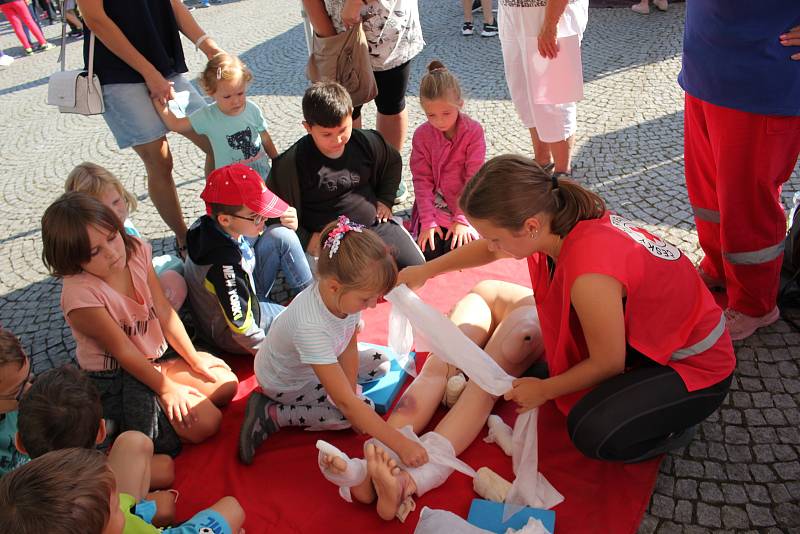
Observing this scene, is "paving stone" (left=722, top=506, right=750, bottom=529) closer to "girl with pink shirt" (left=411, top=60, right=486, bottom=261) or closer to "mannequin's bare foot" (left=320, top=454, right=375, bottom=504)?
"mannequin's bare foot" (left=320, top=454, right=375, bottom=504)

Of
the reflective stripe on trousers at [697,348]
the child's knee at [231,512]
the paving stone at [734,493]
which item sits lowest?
the paving stone at [734,493]

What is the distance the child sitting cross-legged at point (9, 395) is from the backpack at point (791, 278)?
3281 millimetres

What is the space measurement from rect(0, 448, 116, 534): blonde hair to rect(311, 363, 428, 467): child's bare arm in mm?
867

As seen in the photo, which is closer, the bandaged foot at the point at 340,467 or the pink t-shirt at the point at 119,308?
the bandaged foot at the point at 340,467

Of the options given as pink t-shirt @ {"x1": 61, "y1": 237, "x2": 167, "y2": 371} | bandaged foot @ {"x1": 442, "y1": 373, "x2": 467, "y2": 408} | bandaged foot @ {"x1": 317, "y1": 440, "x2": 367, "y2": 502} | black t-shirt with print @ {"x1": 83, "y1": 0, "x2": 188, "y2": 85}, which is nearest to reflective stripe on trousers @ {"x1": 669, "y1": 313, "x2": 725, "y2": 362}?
bandaged foot @ {"x1": 442, "y1": 373, "x2": 467, "y2": 408}

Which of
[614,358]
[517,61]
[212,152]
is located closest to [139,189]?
[212,152]

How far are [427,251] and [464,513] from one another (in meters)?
1.74

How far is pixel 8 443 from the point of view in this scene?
2330 mm

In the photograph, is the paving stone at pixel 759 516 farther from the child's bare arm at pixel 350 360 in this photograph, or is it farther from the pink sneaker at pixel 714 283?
the child's bare arm at pixel 350 360

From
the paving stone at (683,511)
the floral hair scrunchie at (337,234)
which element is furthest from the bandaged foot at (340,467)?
the paving stone at (683,511)

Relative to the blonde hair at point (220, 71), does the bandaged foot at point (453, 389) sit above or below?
below

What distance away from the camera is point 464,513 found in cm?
232

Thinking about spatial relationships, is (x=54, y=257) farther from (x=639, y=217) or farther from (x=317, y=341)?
(x=639, y=217)

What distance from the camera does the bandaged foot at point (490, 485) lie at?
2311mm
